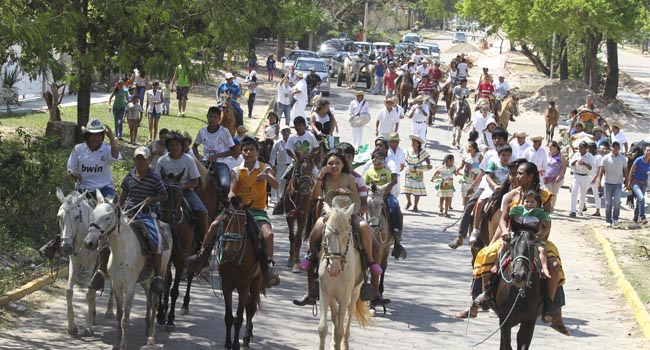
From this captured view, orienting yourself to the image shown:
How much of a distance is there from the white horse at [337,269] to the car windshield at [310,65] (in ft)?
117

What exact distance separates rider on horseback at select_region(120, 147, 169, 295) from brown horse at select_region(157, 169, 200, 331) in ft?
1.21

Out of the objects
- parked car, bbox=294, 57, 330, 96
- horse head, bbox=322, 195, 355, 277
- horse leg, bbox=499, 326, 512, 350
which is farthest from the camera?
parked car, bbox=294, 57, 330, 96

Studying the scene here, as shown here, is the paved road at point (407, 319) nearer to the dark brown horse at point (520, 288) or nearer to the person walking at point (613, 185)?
the dark brown horse at point (520, 288)

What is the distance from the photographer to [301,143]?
55.5ft

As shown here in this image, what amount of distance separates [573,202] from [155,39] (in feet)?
34.5

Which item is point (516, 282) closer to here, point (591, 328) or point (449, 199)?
point (591, 328)

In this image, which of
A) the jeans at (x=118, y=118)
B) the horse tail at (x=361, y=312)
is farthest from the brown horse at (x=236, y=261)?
the jeans at (x=118, y=118)

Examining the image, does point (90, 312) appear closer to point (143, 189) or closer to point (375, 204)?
point (143, 189)

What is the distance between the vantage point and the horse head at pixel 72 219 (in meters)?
11.3

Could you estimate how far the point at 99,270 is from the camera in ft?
38.4

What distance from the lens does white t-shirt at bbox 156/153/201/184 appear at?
43.8 ft

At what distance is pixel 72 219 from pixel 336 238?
9.98ft

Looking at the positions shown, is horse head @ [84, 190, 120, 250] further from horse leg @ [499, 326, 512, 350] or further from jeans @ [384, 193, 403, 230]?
jeans @ [384, 193, 403, 230]

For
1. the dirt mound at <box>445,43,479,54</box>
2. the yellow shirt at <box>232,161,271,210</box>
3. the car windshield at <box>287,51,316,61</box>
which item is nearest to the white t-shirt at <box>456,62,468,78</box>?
the car windshield at <box>287,51,316,61</box>
